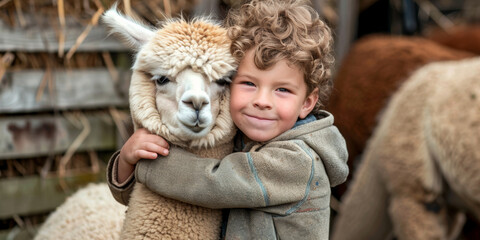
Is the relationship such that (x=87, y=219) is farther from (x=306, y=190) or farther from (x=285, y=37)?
(x=285, y=37)

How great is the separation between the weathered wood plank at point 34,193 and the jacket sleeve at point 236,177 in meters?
1.75

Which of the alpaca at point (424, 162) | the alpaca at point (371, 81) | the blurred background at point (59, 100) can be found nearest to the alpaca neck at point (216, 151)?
the blurred background at point (59, 100)

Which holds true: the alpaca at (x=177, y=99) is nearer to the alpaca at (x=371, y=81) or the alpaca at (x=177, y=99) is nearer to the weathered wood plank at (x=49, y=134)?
the weathered wood plank at (x=49, y=134)

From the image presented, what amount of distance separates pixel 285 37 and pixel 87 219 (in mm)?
1287

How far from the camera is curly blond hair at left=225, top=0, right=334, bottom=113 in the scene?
1451 mm

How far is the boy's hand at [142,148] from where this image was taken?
1449mm

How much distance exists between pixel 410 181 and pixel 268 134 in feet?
5.35

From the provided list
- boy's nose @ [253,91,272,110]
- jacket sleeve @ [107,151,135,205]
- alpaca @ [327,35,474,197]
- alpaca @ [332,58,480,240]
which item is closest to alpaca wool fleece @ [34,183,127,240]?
jacket sleeve @ [107,151,135,205]

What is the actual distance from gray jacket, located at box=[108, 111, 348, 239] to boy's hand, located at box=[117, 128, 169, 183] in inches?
1.2

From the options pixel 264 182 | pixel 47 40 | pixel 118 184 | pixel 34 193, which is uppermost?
pixel 264 182

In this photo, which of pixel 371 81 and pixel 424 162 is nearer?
pixel 424 162

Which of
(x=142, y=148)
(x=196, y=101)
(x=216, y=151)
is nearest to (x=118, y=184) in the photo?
(x=142, y=148)

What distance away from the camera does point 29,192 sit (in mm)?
2936

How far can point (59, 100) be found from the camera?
118 inches
